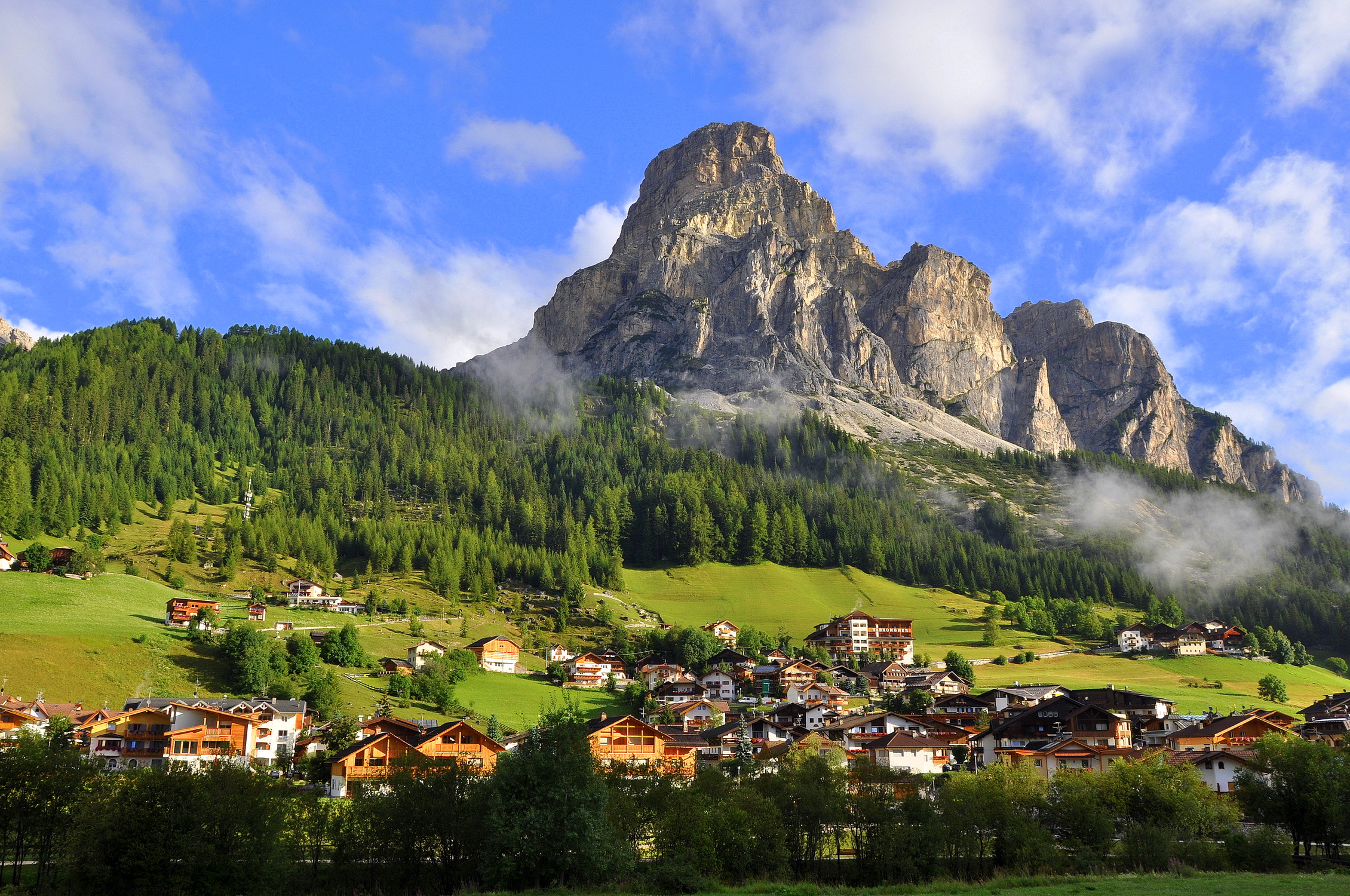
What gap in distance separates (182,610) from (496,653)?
36602 mm

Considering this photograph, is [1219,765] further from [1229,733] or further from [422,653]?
[422,653]

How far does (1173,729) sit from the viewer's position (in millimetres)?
81062

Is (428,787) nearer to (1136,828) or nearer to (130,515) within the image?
(1136,828)

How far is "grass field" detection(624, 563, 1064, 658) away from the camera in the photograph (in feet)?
509

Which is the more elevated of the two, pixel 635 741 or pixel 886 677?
pixel 886 677

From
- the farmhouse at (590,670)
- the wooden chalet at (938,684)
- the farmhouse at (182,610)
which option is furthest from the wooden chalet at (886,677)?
the farmhouse at (182,610)

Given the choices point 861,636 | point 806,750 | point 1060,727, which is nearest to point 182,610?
point 806,750

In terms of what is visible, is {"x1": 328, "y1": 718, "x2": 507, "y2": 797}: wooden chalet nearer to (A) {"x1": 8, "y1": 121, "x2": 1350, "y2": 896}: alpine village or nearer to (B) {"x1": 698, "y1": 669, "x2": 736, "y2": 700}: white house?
(A) {"x1": 8, "y1": 121, "x2": 1350, "y2": 896}: alpine village

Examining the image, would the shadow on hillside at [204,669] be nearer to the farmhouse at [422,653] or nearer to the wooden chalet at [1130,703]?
the farmhouse at [422,653]

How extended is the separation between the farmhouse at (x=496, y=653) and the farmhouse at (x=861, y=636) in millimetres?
46820

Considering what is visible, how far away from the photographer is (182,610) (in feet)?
353

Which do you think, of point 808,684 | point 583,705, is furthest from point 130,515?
point 808,684

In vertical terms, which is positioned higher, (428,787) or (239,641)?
(239,641)

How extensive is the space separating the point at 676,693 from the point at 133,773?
247 ft
